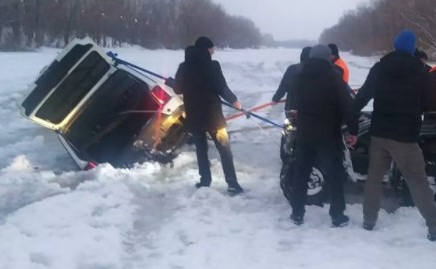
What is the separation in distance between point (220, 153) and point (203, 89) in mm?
772

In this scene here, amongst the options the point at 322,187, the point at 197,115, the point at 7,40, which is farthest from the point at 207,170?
the point at 7,40

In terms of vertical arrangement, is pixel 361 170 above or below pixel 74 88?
below

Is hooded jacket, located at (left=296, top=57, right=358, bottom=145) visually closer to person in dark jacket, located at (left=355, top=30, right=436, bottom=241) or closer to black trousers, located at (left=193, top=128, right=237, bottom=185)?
person in dark jacket, located at (left=355, top=30, right=436, bottom=241)

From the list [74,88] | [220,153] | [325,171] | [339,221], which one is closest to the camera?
[339,221]

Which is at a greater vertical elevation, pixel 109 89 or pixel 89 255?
pixel 109 89

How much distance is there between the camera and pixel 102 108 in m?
8.46

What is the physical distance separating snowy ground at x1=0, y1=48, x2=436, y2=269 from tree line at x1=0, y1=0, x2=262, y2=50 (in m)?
43.5

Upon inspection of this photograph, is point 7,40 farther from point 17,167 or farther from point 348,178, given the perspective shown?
point 348,178

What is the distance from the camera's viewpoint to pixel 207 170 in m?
6.77

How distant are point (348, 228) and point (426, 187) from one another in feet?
2.66

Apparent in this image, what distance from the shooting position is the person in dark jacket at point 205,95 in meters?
6.48

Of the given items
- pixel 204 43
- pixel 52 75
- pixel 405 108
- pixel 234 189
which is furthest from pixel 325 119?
pixel 52 75

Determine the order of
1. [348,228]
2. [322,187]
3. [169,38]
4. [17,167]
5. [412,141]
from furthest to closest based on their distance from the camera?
[169,38], [17,167], [322,187], [348,228], [412,141]

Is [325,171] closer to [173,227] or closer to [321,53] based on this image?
[321,53]
